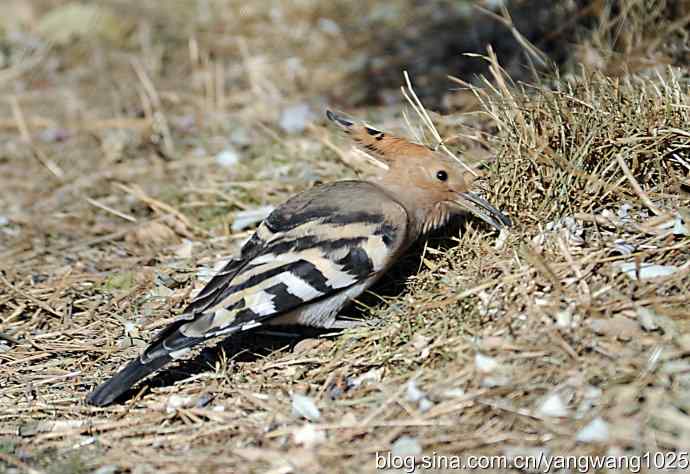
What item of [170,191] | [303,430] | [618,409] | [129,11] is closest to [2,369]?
[303,430]

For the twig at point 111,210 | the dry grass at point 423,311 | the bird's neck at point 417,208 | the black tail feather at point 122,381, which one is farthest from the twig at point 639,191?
the twig at point 111,210

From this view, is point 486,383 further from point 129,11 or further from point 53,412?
point 129,11

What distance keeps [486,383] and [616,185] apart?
96 centimetres

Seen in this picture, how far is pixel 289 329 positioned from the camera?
3.36 metres

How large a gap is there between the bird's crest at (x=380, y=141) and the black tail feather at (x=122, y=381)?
1.13 metres

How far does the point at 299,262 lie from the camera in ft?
10.1

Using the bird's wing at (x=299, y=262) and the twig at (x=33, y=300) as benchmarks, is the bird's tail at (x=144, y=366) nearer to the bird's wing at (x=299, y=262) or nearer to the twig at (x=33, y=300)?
the bird's wing at (x=299, y=262)

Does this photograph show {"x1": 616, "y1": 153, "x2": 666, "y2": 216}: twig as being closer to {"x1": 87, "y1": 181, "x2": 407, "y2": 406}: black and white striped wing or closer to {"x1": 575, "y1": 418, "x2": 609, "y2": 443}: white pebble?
{"x1": 87, "y1": 181, "x2": 407, "y2": 406}: black and white striped wing

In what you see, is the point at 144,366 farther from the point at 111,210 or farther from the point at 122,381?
the point at 111,210

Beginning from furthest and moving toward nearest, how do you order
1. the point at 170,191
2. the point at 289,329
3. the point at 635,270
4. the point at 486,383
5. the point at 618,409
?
the point at 170,191
the point at 289,329
the point at 635,270
the point at 486,383
the point at 618,409

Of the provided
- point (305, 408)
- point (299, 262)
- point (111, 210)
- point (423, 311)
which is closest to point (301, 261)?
point (299, 262)

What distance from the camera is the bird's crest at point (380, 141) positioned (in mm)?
3416

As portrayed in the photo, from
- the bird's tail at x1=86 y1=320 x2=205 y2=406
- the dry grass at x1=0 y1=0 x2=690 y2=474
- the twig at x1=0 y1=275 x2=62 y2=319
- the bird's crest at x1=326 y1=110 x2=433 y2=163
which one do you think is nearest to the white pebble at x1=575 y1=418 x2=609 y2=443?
the dry grass at x1=0 y1=0 x2=690 y2=474

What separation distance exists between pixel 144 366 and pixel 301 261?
0.62m
